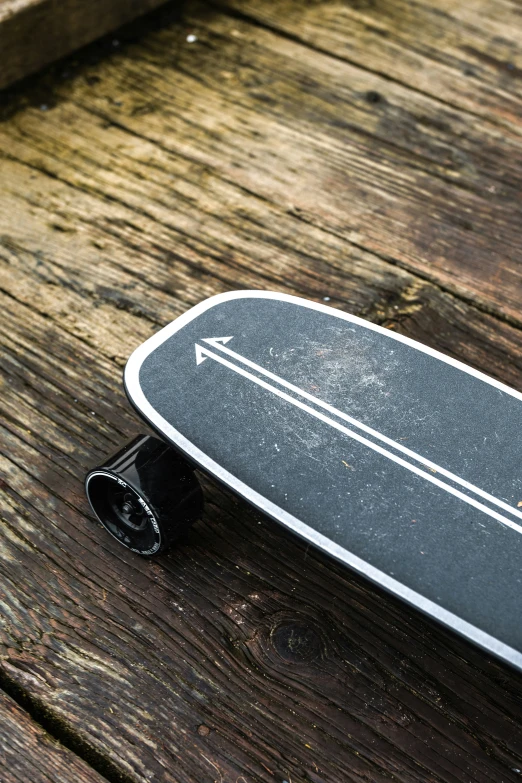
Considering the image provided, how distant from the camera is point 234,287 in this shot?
7.96 ft

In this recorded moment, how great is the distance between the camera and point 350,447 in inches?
65.0

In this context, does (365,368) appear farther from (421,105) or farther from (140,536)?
(421,105)

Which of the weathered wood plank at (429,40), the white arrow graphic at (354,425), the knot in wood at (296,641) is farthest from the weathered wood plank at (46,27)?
the knot in wood at (296,641)

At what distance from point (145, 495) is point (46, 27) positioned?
201 centimetres

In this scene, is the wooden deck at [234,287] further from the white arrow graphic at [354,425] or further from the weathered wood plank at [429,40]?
the white arrow graphic at [354,425]

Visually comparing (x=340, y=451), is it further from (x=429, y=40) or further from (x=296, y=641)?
(x=429, y=40)

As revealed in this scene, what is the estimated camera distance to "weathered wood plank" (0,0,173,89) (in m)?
2.74

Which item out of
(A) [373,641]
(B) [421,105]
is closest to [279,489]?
(A) [373,641]

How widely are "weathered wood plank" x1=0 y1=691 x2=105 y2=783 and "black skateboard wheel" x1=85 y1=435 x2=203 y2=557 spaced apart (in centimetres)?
41

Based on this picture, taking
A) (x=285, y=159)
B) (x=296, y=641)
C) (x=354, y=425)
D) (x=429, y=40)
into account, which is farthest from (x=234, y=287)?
(x=429, y=40)

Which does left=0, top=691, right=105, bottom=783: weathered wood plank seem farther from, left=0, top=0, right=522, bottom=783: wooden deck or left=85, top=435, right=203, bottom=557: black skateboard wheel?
left=85, top=435, right=203, bottom=557: black skateboard wheel

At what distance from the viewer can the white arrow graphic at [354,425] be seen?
5.13 feet

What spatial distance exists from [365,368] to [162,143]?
145 cm

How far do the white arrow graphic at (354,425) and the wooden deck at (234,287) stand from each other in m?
0.25
